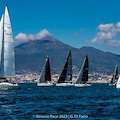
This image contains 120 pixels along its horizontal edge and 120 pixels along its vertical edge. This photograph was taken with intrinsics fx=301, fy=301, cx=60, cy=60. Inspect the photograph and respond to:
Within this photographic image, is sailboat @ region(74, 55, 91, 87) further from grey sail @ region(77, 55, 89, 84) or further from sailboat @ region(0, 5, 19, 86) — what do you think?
sailboat @ region(0, 5, 19, 86)

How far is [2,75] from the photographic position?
2953 inches

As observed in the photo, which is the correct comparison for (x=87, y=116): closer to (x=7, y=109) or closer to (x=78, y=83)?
(x=7, y=109)

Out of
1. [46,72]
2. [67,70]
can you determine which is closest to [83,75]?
[67,70]

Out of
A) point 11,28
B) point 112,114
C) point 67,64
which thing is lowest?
point 112,114

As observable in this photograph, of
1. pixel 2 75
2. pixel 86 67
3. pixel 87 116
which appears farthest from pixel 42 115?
pixel 86 67

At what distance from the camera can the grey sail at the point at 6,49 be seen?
75500 millimetres

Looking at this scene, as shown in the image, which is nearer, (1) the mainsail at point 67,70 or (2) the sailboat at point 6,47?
(2) the sailboat at point 6,47

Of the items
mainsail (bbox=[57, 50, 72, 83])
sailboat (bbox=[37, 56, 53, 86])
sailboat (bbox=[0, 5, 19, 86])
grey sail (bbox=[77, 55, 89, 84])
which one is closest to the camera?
sailboat (bbox=[0, 5, 19, 86])

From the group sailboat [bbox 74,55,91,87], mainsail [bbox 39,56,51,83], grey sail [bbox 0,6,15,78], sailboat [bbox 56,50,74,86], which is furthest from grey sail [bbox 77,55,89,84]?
grey sail [bbox 0,6,15,78]

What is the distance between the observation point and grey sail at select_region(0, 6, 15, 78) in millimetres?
75500

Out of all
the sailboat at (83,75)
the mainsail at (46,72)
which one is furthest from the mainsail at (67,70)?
the mainsail at (46,72)

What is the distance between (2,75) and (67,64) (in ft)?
150

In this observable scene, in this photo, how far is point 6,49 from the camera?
2982 inches

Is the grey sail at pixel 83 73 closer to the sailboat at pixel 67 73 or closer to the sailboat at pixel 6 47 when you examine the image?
the sailboat at pixel 67 73
